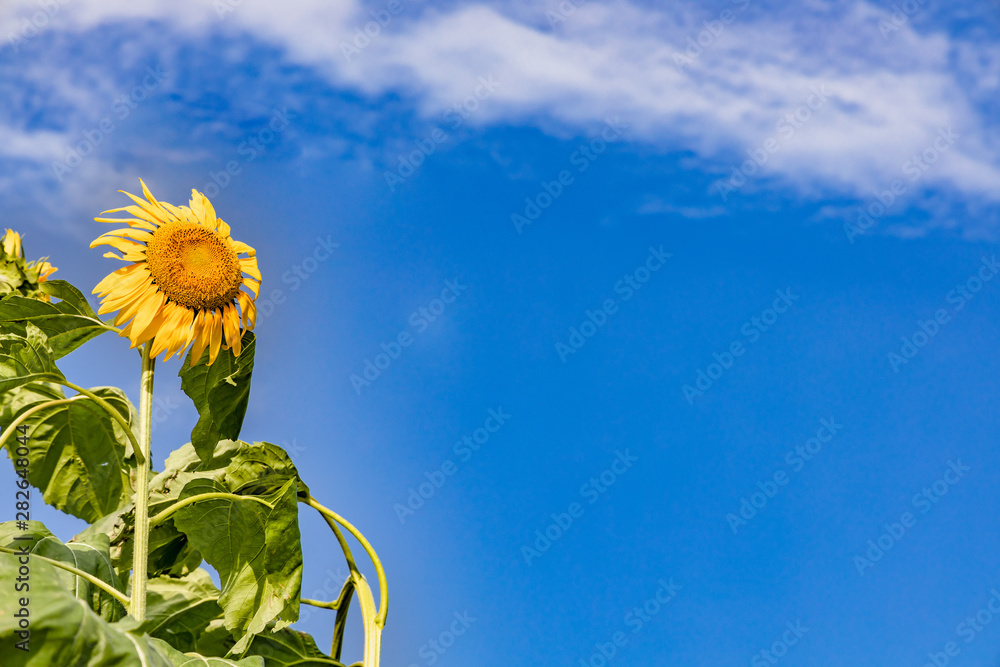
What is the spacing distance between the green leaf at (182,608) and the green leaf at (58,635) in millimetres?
1373

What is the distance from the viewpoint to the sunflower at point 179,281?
2.39 meters

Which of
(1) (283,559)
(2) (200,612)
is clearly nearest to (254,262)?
(1) (283,559)

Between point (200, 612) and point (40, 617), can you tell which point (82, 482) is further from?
point (40, 617)

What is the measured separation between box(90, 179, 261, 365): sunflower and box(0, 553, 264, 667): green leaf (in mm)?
795

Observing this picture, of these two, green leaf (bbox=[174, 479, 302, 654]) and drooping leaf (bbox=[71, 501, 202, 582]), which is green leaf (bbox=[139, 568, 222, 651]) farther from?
green leaf (bbox=[174, 479, 302, 654])

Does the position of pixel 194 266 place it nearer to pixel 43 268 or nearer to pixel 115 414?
pixel 115 414

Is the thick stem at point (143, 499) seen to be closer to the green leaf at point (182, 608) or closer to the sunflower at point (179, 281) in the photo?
the sunflower at point (179, 281)

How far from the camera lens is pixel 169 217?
2494 mm

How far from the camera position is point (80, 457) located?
2965 mm

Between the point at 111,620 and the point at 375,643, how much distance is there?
714 millimetres

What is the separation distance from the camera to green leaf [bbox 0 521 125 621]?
2.31m

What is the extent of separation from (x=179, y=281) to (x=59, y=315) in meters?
0.36

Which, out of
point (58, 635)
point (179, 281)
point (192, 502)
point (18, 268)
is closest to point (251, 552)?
point (192, 502)

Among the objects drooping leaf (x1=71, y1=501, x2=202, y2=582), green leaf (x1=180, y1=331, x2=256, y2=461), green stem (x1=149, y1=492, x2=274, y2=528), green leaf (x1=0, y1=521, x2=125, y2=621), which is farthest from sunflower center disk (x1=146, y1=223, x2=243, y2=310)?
drooping leaf (x1=71, y1=501, x2=202, y2=582)
